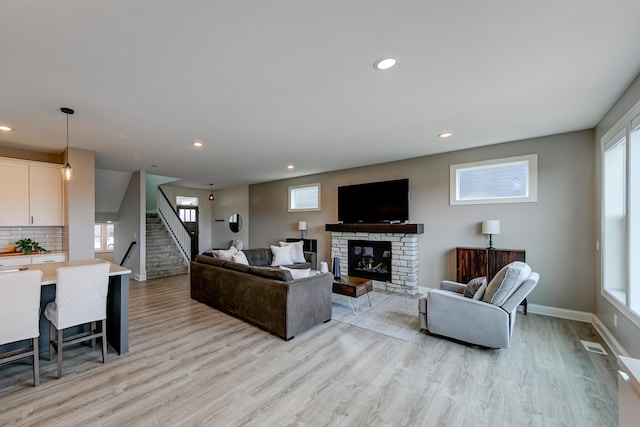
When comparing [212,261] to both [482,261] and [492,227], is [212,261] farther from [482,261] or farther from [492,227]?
[492,227]

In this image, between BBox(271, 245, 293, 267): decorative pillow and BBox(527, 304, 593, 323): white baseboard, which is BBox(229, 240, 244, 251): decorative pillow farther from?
BBox(527, 304, 593, 323): white baseboard

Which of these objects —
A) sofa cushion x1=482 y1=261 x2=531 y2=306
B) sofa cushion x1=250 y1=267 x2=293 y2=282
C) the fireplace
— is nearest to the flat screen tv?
the fireplace

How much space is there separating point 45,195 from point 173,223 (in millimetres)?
3993

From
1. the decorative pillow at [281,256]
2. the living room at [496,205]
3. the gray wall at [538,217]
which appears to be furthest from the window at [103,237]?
the gray wall at [538,217]

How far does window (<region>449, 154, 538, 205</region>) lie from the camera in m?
4.21

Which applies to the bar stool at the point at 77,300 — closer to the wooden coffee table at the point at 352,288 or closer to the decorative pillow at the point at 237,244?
the wooden coffee table at the point at 352,288

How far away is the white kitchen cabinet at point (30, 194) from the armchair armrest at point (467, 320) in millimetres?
6279

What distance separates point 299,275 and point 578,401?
2843mm

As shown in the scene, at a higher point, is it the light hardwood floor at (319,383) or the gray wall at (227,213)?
the gray wall at (227,213)

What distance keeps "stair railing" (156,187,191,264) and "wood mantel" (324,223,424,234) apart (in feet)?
16.0

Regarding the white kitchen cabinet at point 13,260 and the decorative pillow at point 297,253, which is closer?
the white kitchen cabinet at point 13,260

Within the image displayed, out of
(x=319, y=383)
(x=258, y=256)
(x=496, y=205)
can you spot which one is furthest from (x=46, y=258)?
(x=496, y=205)

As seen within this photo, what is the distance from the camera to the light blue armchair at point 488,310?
2.84 meters

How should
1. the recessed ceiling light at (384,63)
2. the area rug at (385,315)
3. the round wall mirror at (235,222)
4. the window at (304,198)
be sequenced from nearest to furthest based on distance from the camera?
1. the recessed ceiling light at (384,63)
2. the area rug at (385,315)
3. the window at (304,198)
4. the round wall mirror at (235,222)
